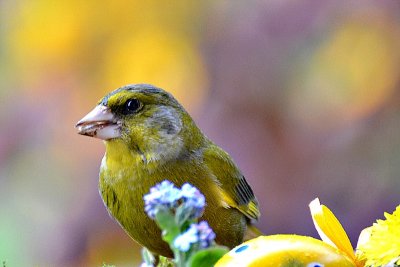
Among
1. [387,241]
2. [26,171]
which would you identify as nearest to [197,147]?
[387,241]

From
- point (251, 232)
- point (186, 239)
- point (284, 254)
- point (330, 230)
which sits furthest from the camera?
point (251, 232)

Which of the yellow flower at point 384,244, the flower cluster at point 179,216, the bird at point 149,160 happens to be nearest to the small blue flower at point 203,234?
the flower cluster at point 179,216

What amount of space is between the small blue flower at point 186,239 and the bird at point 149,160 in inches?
11.2

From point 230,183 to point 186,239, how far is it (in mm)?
415

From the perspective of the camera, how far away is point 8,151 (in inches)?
72.6

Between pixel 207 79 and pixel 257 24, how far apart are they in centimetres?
18

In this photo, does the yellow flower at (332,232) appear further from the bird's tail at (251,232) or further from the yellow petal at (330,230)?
the bird's tail at (251,232)

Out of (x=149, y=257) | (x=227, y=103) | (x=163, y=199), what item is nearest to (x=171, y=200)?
(x=163, y=199)

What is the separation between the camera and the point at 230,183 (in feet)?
3.03

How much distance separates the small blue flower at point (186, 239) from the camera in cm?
51

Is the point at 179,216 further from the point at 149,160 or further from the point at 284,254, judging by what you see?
the point at 149,160

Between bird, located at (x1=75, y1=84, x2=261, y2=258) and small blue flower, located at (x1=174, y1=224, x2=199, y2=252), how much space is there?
0.93 ft

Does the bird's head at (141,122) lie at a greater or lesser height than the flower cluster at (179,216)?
greater

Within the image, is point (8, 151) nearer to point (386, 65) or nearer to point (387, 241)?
point (386, 65)
